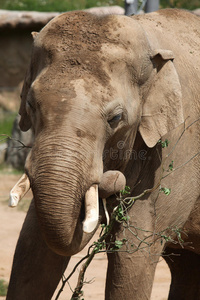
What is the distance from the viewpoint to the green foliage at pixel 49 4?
15227 millimetres

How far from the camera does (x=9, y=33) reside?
1399cm

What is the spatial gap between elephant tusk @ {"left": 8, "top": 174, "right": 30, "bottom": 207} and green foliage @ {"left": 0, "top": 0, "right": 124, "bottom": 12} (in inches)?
481

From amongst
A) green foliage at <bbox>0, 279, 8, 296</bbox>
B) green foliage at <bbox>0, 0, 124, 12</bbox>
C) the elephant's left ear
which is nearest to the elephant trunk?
the elephant's left ear

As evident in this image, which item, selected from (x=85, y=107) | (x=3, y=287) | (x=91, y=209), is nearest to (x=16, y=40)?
(x=3, y=287)

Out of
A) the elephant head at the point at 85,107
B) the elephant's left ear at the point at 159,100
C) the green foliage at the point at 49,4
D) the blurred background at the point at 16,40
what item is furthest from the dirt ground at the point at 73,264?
the green foliage at the point at 49,4

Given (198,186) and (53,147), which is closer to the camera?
(53,147)

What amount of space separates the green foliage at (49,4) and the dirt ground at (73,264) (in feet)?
23.4

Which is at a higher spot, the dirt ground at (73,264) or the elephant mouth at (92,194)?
the elephant mouth at (92,194)

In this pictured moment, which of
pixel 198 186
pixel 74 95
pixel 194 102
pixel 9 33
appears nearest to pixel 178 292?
pixel 198 186

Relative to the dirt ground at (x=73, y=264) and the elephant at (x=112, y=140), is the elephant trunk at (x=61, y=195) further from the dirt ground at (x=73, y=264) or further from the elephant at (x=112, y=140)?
the dirt ground at (x=73, y=264)

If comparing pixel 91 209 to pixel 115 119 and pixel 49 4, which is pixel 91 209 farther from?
pixel 49 4

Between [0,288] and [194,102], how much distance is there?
2.46 meters

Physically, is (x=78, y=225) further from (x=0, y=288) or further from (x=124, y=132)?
(x=0, y=288)

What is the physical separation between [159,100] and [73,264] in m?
3.37
